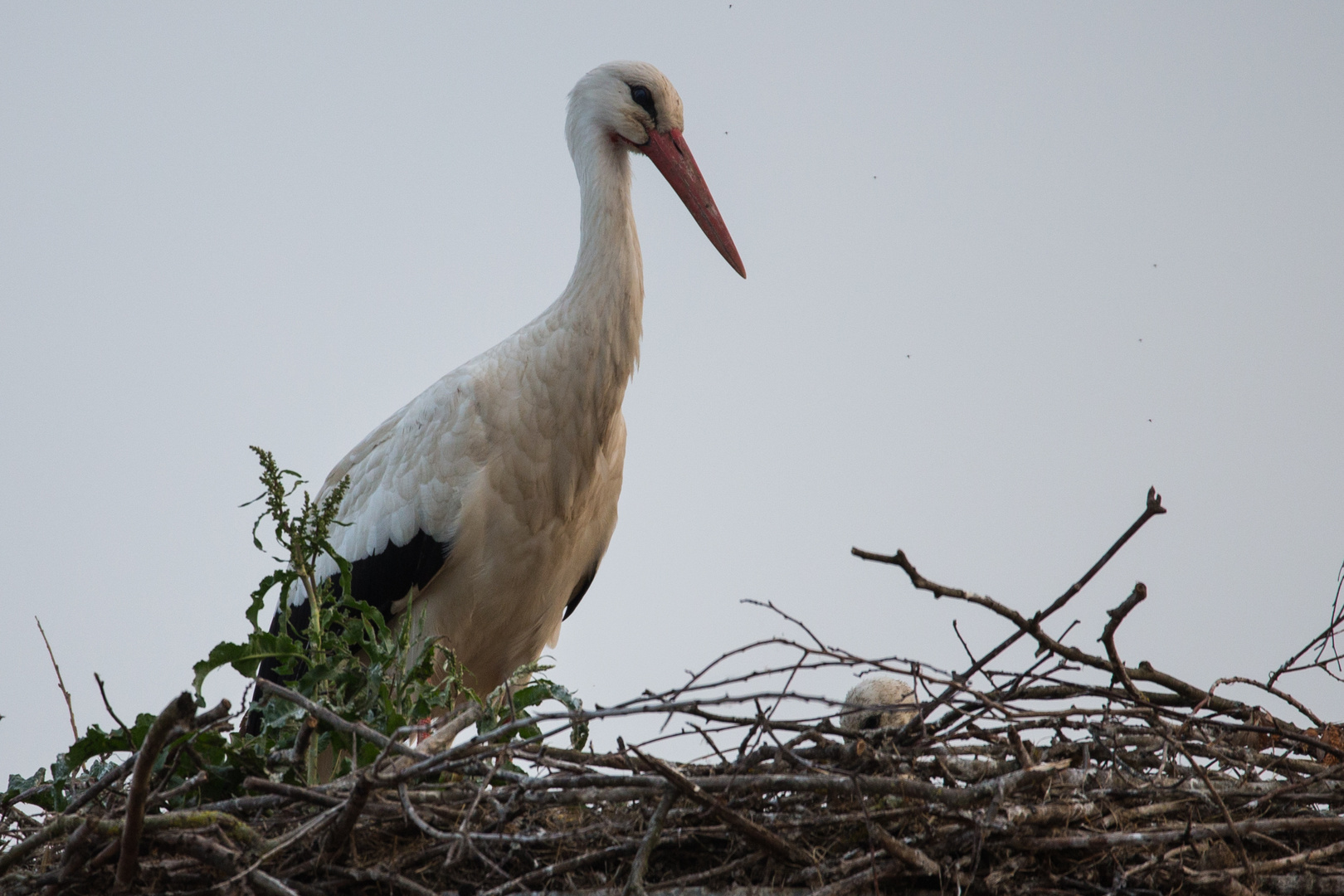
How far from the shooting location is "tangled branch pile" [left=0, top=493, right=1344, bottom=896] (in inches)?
84.4

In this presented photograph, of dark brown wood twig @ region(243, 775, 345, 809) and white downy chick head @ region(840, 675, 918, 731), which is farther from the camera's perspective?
white downy chick head @ region(840, 675, 918, 731)

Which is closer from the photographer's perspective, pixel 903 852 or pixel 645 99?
pixel 903 852

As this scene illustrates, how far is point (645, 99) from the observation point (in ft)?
14.4

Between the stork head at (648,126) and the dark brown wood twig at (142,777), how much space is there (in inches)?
108

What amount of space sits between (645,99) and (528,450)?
1236mm

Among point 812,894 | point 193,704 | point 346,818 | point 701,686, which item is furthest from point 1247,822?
point 193,704

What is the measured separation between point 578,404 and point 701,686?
6.77 ft

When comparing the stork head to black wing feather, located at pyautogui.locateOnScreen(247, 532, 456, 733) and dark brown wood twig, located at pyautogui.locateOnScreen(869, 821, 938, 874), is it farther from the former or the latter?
dark brown wood twig, located at pyautogui.locateOnScreen(869, 821, 938, 874)

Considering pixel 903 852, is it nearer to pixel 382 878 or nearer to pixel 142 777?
pixel 382 878

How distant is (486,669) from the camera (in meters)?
4.38

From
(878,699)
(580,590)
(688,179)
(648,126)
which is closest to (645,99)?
(648,126)

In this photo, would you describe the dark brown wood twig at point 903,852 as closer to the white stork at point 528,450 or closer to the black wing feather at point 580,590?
the white stork at point 528,450

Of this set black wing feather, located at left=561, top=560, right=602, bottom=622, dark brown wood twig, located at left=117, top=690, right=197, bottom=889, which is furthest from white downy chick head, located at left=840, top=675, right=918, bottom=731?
dark brown wood twig, located at left=117, top=690, right=197, bottom=889

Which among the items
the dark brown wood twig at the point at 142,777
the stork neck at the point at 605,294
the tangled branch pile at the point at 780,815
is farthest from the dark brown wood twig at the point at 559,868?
the stork neck at the point at 605,294
